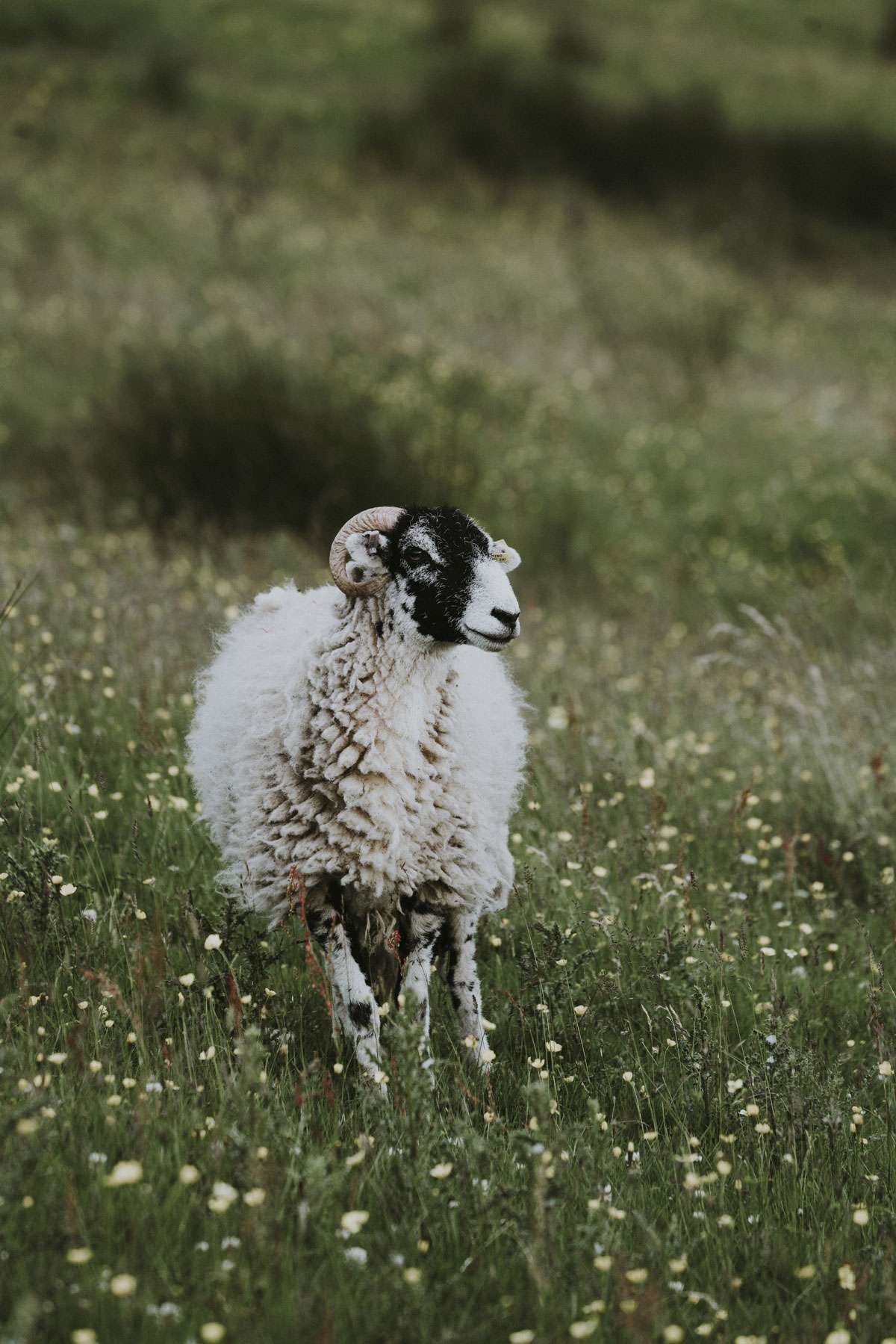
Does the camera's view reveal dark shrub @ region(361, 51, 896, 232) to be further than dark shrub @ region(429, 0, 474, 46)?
No

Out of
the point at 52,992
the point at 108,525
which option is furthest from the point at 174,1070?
the point at 108,525

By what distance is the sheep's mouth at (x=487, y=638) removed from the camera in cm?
349

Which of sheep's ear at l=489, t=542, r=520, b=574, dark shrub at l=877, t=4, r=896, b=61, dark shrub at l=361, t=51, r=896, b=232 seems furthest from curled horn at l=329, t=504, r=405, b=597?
dark shrub at l=877, t=4, r=896, b=61

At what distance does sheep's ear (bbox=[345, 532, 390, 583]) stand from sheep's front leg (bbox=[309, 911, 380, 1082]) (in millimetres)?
1071

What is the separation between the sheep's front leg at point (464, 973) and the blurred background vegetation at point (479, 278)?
330 cm

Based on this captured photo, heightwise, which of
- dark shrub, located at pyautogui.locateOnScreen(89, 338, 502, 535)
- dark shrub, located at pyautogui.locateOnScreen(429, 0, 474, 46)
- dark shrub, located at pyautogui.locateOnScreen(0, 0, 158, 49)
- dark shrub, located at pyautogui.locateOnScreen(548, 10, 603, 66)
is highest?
dark shrub, located at pyautogui.locateOnScreen(429, 0, 474, 46)

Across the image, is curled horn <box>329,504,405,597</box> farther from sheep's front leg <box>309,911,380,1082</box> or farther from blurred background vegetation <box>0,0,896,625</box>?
blurred background vegetation <box>0,0,896,625</box>

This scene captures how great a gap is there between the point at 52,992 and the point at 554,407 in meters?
10.1

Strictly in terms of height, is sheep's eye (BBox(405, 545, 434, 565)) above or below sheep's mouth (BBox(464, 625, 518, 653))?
above

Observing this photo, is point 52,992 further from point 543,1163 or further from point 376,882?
point 543,1163

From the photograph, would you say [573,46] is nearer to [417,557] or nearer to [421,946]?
[417,557]

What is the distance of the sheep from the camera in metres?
3.57

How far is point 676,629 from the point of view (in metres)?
8.66

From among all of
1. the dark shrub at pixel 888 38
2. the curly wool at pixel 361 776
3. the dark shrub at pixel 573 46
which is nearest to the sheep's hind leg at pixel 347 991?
the curly wool at pixel 361 776
